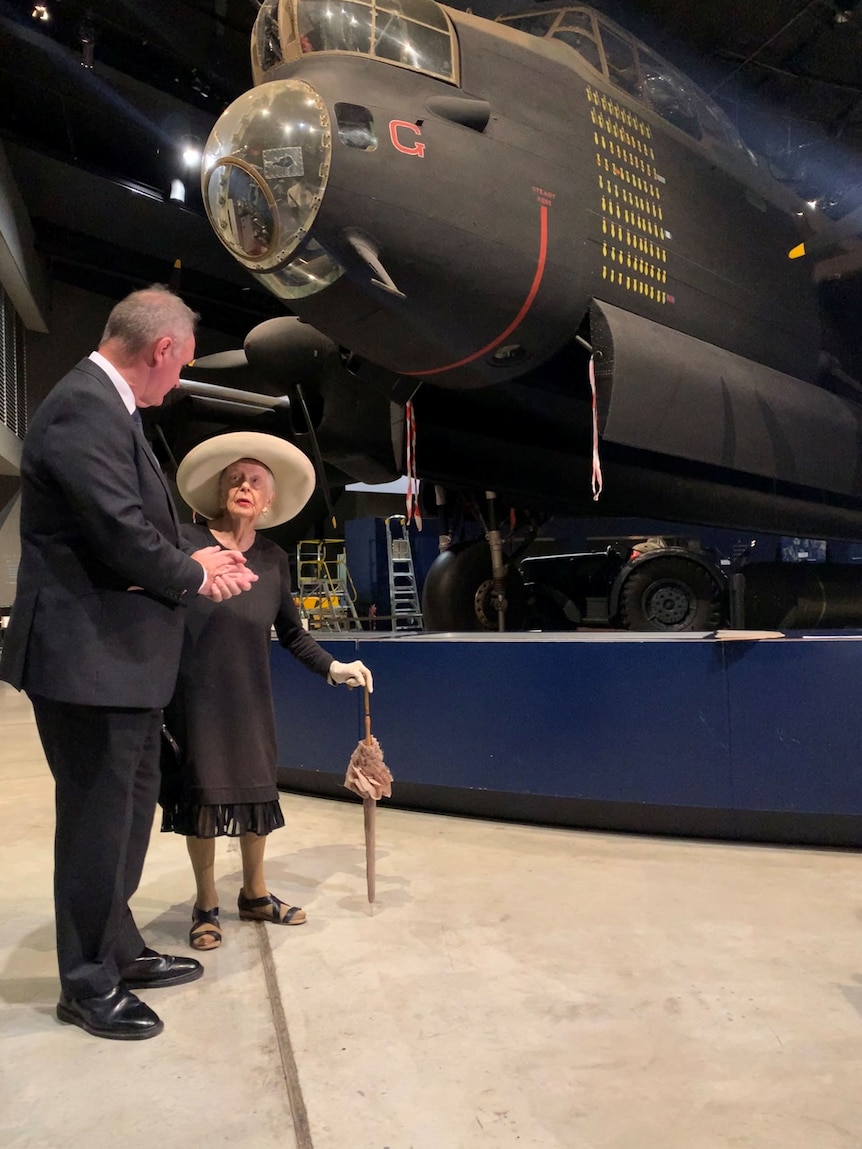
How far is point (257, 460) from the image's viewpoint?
2492mm

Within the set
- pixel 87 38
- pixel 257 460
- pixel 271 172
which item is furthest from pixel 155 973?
pixel 87 38

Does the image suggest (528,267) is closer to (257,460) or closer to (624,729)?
(257,460)

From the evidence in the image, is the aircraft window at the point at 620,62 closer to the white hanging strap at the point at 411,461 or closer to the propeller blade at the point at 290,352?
the white hanging strap at the point at 411,461

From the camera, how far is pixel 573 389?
171 inches

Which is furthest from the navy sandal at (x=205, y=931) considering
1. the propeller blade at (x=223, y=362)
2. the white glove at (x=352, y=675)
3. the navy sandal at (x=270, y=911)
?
the propeller blade at (x=223, y=362)

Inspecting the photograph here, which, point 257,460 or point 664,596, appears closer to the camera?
point 257,460

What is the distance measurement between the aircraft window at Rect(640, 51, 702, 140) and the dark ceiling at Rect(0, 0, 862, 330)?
131 inches

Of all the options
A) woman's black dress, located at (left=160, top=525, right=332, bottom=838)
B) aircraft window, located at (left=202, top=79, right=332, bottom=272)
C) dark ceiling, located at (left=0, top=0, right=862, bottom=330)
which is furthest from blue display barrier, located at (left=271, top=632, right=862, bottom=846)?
dark ceiling, located at (left=0, top=0, right=862, bottom=330)

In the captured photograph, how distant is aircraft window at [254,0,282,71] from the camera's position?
11.6 ft

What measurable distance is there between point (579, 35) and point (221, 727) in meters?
4.37

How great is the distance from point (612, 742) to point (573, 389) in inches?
78.9

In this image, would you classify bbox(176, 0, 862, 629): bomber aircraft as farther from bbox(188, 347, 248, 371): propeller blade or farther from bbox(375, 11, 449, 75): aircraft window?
bbox(188, 347, 248, 371): propeller blade

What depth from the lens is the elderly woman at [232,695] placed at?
232cm

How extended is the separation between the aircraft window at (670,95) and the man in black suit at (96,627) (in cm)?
424
